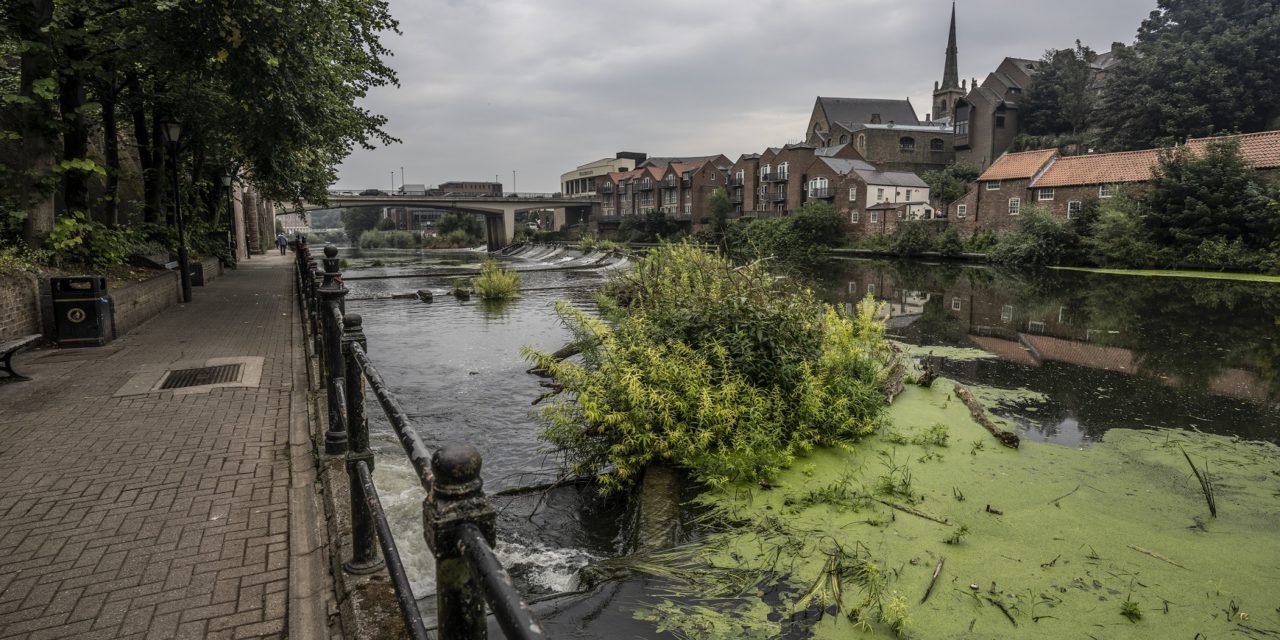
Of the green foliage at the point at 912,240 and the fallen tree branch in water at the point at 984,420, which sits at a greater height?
the green foliage at the point at 912,240

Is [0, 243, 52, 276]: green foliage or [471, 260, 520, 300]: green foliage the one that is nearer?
[0, 243, 52, 276]: green foliage

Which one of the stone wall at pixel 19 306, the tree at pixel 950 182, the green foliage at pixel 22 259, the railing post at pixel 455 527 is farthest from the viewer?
the tree at pixel 950 182

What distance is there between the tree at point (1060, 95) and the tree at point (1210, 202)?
32.3m

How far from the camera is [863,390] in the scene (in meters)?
7.47

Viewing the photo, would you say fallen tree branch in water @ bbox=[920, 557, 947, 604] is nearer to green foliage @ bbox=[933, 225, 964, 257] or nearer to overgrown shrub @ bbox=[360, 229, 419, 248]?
green foliage @ bbox=[933, 225, 964, 257]

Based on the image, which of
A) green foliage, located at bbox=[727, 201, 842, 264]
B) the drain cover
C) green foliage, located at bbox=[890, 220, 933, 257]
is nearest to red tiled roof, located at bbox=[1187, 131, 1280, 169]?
green foliage, located at bbox=[890, 220, 933, 257]

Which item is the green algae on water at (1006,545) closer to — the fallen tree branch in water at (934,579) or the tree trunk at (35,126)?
the fallen tree branch in water at (934,579)

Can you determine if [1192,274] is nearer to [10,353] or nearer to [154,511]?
[154,511]

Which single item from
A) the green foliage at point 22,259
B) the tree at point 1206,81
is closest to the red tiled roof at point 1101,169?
the tree at point 1206,81

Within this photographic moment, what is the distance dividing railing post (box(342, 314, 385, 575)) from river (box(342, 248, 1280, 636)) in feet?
4.36

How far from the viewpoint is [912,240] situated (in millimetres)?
44812

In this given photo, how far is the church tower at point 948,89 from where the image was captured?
83562 millimetres

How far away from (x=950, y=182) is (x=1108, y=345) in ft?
169

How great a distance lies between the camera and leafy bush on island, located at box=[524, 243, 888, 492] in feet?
20.0
